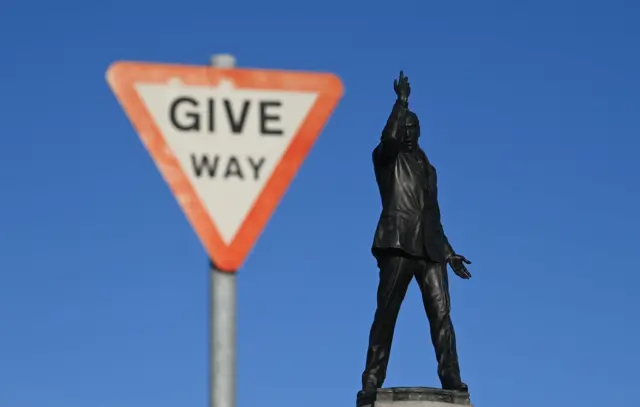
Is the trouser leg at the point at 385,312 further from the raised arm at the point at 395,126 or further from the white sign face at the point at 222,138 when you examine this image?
the white sign face at the point at 222,138

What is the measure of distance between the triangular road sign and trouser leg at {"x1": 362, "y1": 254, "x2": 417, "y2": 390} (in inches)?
440

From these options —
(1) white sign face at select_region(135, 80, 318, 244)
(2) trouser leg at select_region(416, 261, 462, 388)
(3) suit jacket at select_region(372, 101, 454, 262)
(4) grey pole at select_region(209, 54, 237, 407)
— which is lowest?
(4) grey pole at select_region(209, 54, 237, 407)

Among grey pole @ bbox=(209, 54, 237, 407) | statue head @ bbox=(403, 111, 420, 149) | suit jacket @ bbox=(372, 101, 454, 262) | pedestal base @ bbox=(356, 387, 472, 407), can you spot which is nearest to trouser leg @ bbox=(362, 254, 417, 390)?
suit jacket @ bbox=(372, 101, 454, 262)

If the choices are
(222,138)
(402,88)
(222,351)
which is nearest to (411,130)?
(402,88)

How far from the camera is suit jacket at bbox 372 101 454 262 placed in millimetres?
14312

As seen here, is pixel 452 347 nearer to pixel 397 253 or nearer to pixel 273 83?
pixel 397 253

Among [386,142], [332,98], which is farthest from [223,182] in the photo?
[386,142]

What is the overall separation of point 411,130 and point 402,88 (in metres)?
0.46

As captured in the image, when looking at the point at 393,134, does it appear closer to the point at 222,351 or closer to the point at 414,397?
the point at 414,397

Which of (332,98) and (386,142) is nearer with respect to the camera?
(332,98)

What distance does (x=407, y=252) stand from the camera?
46.8 feet

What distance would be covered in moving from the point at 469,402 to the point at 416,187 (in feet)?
7.52

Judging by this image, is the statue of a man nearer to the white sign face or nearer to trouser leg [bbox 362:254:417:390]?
trouser leg [bbox 362:254:417:390]

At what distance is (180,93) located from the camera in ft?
10.4
